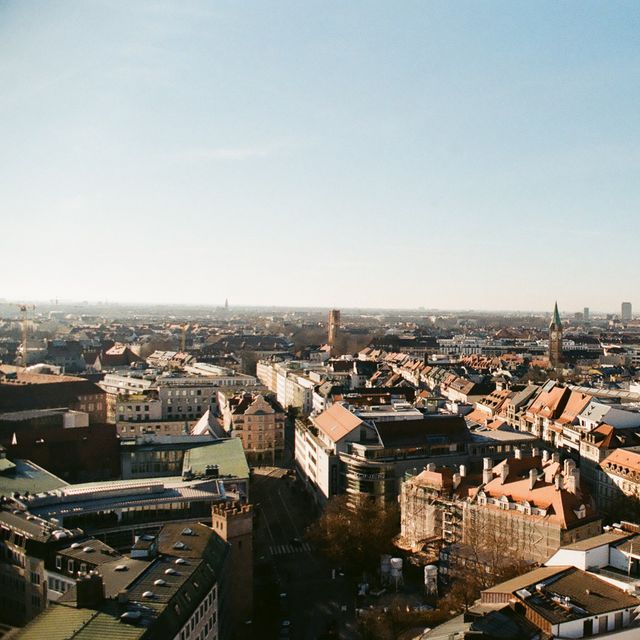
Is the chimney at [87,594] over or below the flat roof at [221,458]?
over

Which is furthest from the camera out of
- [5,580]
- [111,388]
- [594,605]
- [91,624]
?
[111,388]

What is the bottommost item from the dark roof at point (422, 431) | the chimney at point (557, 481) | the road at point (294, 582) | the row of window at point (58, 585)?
the road at point (294, 582)

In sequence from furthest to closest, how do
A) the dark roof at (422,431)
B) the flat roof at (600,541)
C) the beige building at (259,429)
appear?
the beige building at (259,429)
the dark roof at (422,431)
the flat roof at (600,541)

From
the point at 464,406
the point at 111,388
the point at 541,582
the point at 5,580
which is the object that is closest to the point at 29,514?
the point at 5,580

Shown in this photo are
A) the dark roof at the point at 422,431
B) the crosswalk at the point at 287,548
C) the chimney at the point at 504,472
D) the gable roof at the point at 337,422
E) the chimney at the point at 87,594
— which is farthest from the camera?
the gable roof at the point at 337,422

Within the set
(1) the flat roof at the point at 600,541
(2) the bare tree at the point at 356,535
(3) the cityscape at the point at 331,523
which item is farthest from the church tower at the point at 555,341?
(1) the flat roof at the point at 600,541

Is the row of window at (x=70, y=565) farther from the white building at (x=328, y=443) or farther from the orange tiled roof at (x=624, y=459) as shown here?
the orange tiled roof at (x=624, y=459)

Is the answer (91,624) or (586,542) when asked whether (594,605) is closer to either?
(586,542)
